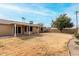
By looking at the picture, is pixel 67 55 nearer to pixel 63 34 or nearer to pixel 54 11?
pixel 54 11

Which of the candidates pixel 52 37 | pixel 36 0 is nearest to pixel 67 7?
pixel 36 0

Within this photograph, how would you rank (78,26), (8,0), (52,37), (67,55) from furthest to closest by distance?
→ (52,37) < (78,26) < (8,0) < (67,55)

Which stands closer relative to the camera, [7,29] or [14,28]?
[7,29]

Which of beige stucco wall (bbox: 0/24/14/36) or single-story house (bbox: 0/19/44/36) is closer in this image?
single-story house (bbox: 0/19/44/36)

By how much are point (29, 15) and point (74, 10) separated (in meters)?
2.69

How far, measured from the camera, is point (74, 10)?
8.41 meters

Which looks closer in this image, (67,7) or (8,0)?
(8,0)

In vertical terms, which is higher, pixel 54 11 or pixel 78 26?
pixel 54 11

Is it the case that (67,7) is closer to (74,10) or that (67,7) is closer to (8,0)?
(74,10)

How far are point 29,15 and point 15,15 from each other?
868 millimetres

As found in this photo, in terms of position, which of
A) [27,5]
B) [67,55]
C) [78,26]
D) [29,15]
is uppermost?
[27,5]

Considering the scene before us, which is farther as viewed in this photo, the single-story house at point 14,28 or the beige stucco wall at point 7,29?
the beige stucco wall at point 7,29

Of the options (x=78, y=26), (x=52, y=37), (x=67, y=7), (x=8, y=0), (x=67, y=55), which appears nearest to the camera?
(x=67, y=55)

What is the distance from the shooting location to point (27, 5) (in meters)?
8.36
